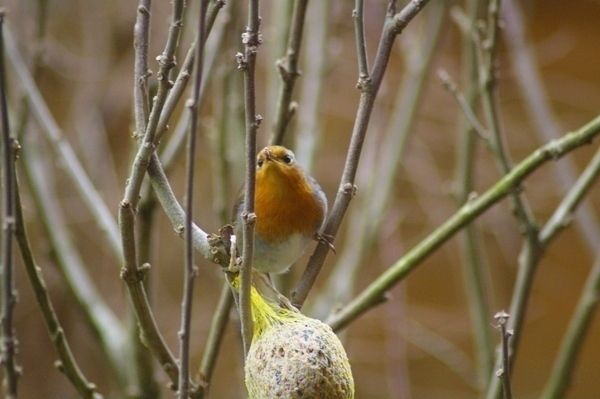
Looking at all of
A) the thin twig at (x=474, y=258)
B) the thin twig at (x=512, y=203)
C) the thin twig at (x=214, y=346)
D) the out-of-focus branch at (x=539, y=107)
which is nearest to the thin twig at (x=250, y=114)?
the thin twig at (x=214, y=346)

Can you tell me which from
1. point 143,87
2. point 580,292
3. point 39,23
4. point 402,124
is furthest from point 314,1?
point 580,292

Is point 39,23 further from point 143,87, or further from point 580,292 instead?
point 580,292

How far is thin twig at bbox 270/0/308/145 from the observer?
1854mm

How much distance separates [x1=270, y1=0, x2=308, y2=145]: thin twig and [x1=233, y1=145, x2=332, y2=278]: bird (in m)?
0.12

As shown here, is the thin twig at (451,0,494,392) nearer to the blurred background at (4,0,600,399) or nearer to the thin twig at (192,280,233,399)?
the thin twig at (192,280,233,399)

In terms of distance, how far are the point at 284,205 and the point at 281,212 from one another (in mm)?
27

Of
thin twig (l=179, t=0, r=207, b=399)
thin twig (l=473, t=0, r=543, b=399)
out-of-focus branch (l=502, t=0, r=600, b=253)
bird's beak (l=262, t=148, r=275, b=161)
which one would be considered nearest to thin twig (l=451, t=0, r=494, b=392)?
thin twig (l=473, t=0, r=543, b=399)

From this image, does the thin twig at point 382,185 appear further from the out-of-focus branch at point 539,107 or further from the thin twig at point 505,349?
the thin twig at point 505,349

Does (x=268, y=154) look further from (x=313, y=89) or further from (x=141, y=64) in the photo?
(x=313, y=89)

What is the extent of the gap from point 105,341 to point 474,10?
195 centimetres

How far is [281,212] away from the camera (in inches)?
84.4

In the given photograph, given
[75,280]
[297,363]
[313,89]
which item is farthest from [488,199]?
[75,280]

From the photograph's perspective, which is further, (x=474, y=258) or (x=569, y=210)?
(x=474, y=258)

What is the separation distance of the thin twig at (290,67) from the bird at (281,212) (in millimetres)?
125
